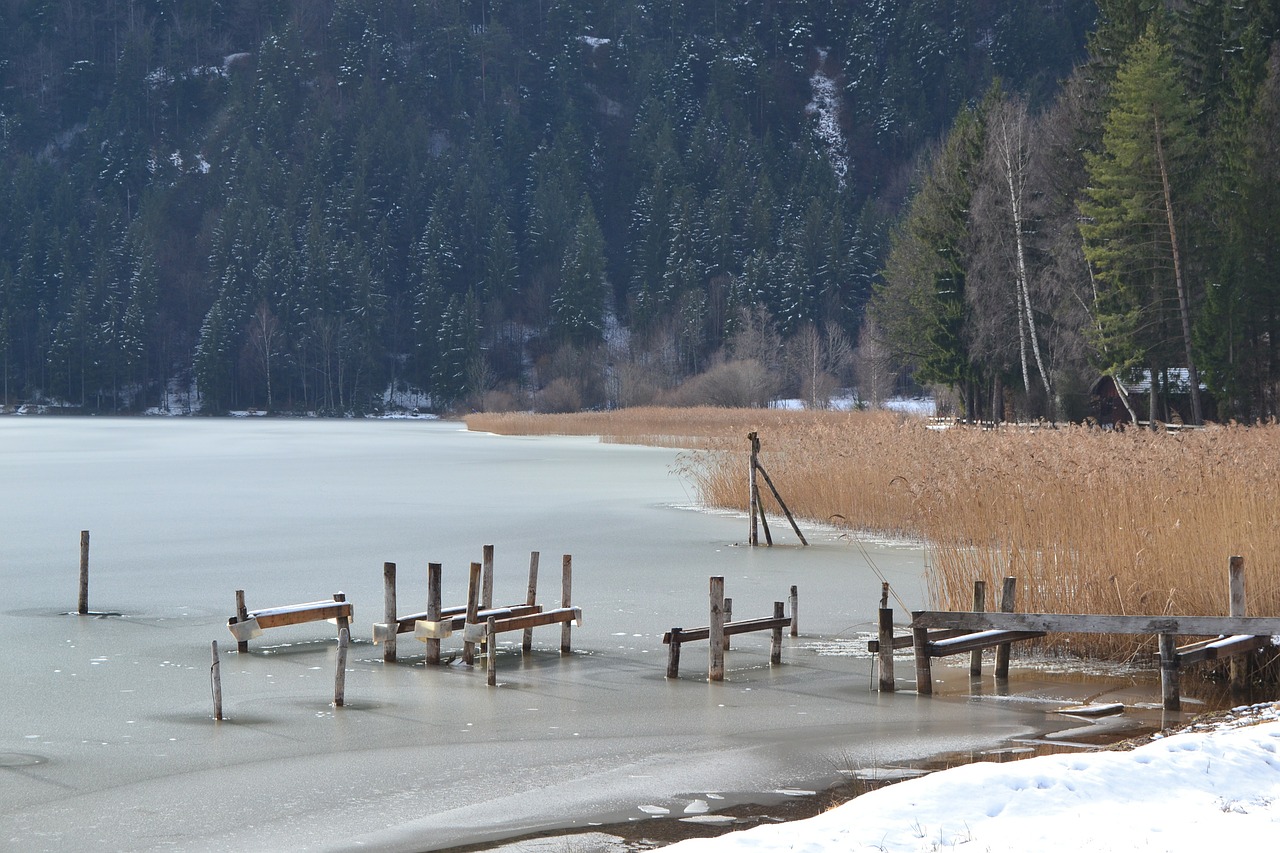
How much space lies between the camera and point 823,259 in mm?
114500

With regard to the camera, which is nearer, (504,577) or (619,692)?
(619,692)

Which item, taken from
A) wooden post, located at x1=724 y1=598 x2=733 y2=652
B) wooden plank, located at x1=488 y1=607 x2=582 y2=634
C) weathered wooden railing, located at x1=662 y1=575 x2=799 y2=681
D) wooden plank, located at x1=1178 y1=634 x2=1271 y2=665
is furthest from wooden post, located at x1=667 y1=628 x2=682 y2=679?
wooden plank, located at x1=1178 y1=634 x2=1271 y2=665

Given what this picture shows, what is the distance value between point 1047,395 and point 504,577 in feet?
96.4

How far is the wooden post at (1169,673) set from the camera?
8992 millimetres

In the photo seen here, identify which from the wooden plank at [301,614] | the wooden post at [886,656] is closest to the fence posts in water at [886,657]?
the wooden post at [886,656]

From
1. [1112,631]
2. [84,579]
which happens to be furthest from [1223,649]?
[84,579]

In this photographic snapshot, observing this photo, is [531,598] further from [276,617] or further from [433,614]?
[276,617]

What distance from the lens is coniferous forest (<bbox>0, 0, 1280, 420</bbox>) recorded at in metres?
37.8

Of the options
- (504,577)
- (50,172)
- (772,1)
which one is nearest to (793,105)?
(772,1)

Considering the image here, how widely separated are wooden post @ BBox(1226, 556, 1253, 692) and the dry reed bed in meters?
0.93

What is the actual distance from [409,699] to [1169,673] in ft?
16.5

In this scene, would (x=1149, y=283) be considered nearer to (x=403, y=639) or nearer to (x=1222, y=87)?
(x=1222, y=87)

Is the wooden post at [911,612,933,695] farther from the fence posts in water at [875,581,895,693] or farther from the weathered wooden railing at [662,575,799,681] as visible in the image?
the weathered wooden railing at [662,575,799,681]

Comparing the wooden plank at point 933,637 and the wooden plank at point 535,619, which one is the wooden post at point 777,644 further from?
the wooden plank at point 535,619
